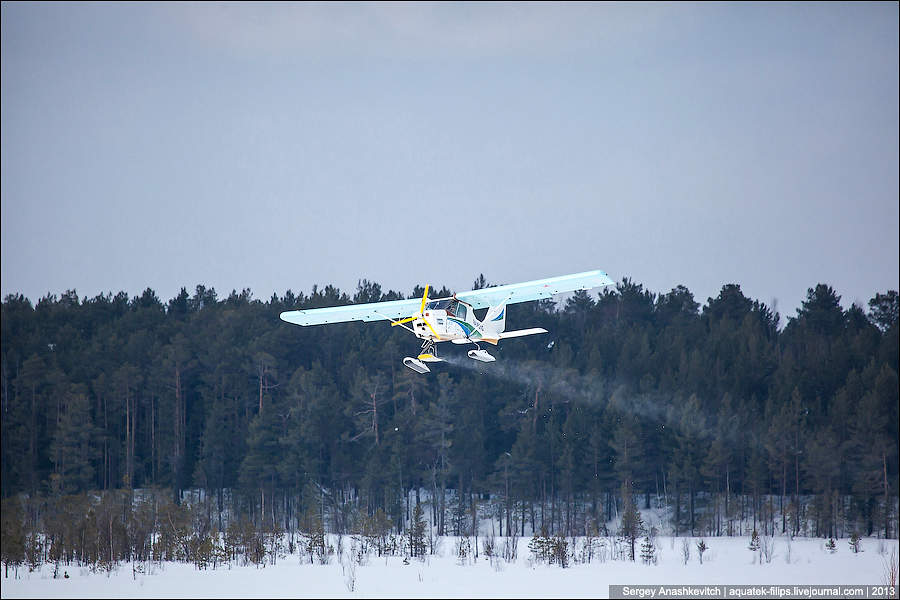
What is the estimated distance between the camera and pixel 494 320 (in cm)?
3316

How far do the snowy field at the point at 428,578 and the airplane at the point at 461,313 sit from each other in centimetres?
622

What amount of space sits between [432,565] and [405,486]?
26623mm

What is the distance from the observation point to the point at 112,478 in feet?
193

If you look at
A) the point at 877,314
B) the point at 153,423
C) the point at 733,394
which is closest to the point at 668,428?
the point at 733,394

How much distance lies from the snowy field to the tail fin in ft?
22.6

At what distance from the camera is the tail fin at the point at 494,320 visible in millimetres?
33031

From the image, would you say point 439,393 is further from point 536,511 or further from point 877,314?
point 877,314

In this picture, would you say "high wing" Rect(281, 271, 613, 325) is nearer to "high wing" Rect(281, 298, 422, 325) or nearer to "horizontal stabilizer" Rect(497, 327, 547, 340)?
"high wing" Rect(281, 298, 422, 325)

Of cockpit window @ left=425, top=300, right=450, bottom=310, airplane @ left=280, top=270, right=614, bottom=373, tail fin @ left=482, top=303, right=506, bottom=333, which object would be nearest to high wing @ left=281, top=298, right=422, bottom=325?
airplane @ left=280, top=270, right=614, bottom=373

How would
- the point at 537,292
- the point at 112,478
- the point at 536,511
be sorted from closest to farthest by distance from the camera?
the point at 537,292 < the point at 536,511 < the point at 112,478

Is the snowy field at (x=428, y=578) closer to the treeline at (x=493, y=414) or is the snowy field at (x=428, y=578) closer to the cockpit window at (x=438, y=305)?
the cockpit window at (x=438, y=305)

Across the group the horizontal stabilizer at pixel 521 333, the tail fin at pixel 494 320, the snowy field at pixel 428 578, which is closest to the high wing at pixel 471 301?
the tail fin at pixel 494 320

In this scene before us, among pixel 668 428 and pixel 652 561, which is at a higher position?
pixel 668 428

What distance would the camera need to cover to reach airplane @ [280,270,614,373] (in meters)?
31.2
